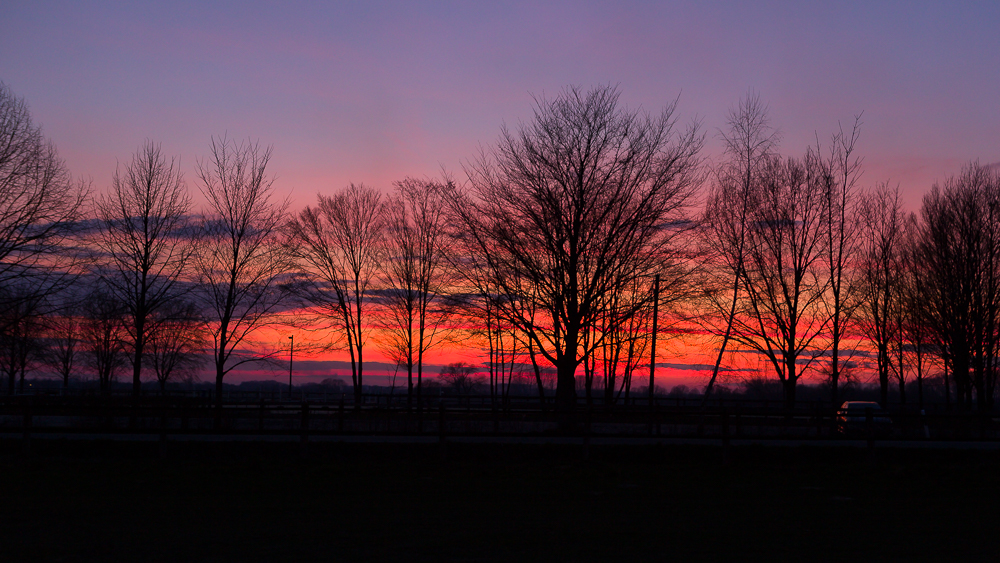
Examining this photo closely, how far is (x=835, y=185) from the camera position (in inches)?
1308

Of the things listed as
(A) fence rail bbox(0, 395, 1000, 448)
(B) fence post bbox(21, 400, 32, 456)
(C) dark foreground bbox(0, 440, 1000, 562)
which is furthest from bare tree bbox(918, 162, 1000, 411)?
(B) fence post bbox(21, 400, 32, 456)

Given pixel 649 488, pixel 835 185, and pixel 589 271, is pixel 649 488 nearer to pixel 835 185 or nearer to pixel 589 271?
pixel 589 271

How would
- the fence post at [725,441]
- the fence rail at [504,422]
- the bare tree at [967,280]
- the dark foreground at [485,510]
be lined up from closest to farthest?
the dark foreground at [485,510], the fence post at [725,441], the fence rail at [504,422], the bare tree at [967,280]

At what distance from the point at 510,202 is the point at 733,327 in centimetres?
1497

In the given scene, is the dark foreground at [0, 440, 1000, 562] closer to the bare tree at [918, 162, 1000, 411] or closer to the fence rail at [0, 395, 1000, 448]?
the fence rail at [0, 395, 1000, 448]

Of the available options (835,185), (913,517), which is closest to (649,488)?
(913,517)

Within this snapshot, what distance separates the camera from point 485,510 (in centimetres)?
1005

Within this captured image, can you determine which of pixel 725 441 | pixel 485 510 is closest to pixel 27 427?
pixel 485 510

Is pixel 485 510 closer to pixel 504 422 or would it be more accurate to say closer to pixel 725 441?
pixel 725 441

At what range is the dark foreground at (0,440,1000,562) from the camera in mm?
7395

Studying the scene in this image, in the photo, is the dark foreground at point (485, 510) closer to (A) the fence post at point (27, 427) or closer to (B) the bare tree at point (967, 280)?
(A) the fence post at point (27, 427)

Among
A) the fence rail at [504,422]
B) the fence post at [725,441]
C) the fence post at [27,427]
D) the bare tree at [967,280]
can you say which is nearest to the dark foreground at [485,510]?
the fence post at [725,441]

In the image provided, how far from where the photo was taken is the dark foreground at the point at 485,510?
739 cm

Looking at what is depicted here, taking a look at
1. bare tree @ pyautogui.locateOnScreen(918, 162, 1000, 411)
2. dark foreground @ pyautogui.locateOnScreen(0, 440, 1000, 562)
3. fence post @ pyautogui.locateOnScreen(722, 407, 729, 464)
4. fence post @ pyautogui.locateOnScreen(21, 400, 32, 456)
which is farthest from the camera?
bare tree @ pyautogui.locateOnScreen(918, 162, 1000, 411)
